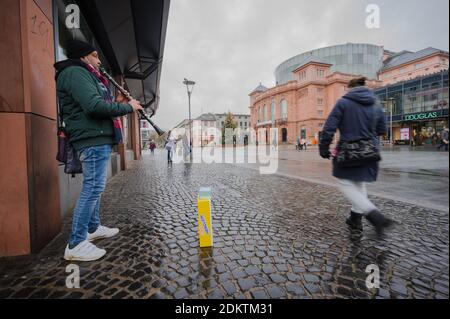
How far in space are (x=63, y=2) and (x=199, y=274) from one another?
20.1 ft

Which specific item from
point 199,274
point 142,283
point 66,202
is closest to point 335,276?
point 199,274

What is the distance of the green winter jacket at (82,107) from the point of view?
2170 millimetres

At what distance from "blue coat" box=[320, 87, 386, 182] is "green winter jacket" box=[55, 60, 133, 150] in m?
2.31

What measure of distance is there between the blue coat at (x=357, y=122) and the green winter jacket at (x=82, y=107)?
2.31 metres

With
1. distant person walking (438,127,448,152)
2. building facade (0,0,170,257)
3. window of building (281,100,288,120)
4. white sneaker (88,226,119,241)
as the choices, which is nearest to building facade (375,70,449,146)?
distant person walking (438,127,448,152)

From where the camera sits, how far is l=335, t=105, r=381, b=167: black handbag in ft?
7.91

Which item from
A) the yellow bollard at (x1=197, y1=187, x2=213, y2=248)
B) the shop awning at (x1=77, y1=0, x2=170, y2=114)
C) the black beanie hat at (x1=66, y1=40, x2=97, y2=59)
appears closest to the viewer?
the black beanie hat at (x1=66, y1=40, x2=97, y2=59)

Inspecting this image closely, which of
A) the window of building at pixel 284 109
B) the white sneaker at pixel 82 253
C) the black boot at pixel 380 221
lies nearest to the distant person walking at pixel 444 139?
A: the black boot at pixel 380 221

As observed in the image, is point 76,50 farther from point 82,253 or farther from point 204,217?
point 204,217

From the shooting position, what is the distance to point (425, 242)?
2.71m

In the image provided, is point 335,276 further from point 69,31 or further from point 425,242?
point 69,31

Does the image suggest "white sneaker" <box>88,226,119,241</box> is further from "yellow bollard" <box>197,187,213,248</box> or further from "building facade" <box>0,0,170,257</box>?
"yellow bollard" <box>197,187,213,248</box>

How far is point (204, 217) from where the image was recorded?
262 centimetres

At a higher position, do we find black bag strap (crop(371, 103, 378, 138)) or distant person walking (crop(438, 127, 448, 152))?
black bag strap (crop(371, 103, 378, 138))
